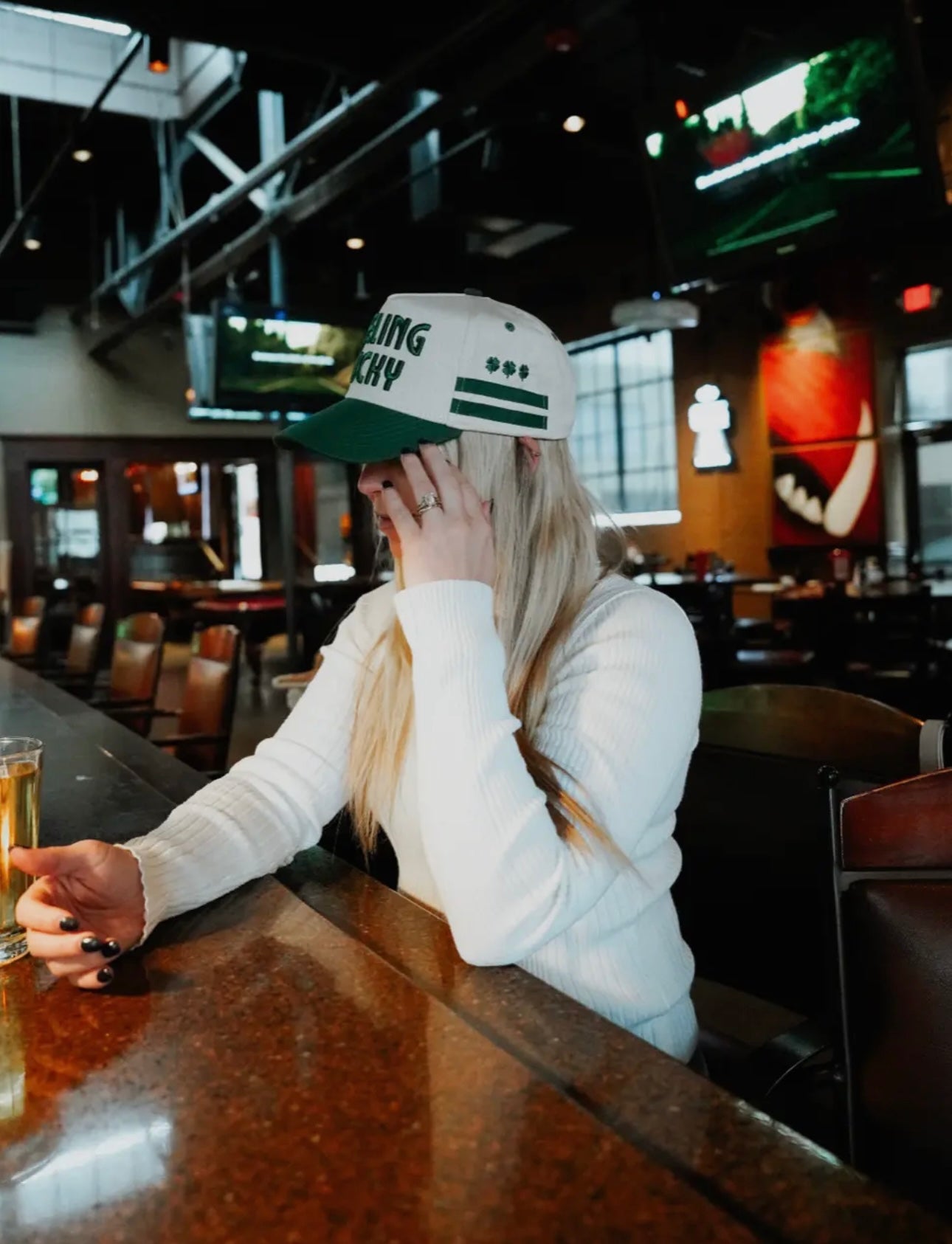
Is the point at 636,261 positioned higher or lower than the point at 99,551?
higher

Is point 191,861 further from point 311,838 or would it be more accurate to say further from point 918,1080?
point 918,1080

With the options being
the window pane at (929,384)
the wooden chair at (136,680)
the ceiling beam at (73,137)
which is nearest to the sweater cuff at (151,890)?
the wooden chair at (136,680)

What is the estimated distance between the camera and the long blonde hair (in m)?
1.14

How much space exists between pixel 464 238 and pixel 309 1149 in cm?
1027

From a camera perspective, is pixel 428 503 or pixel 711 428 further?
pixel 711 428

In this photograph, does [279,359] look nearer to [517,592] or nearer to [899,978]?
[517,592]

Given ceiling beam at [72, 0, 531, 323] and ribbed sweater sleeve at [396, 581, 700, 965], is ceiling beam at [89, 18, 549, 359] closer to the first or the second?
ceiling beam at [72, 0, 531, 323]

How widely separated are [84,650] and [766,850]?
3.58 meters

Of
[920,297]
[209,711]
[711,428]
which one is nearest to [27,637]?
[209,711]

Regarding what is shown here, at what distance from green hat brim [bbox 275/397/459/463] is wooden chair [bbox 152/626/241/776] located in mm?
1734

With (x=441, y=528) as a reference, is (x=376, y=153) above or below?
above

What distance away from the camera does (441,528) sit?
3.43ft

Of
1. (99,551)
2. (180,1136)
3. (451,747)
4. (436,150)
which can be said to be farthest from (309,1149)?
(99,551)

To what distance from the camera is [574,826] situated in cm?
97
